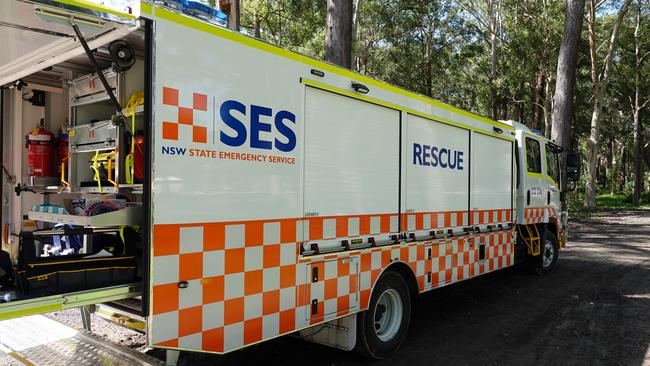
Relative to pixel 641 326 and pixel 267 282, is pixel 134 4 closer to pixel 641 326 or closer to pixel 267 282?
pixel 267 282

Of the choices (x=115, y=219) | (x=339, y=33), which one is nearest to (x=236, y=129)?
(x=115, y=219)

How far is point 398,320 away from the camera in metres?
4.87

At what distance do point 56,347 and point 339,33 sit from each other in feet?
29.4

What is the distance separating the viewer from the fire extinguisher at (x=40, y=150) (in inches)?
166

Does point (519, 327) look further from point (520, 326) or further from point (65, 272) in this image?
point (65, 272)

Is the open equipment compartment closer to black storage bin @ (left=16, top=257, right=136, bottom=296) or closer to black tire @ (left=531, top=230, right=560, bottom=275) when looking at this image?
black storage bin @ (left=16, top=257, right=136, bottom=296)

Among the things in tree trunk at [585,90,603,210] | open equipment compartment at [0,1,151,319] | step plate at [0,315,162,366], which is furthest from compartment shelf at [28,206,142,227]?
tree trunk at [585,90,603,210]

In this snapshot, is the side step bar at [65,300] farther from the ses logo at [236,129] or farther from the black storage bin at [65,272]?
the ses logo at [236,129]

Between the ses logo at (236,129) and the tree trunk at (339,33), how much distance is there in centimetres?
753

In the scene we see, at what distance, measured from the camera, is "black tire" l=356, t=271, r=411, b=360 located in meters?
4.40

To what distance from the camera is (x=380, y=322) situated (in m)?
4.80

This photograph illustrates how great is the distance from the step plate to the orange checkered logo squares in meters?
1.44

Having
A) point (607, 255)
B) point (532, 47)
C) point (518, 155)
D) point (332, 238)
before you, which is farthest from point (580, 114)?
point (332, 238)

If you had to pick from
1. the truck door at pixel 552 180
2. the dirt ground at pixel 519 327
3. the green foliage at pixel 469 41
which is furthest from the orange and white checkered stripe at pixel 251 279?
the green foliage at pixel 469 41
